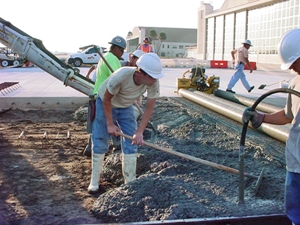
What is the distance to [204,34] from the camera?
50.8 m

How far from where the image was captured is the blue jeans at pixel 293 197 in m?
2.64

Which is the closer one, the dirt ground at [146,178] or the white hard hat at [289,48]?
the white hard hat at [289,48]

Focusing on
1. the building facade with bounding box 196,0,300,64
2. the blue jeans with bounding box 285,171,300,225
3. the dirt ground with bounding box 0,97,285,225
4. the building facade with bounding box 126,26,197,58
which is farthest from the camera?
the building facade with bounding box 126,26,197,58

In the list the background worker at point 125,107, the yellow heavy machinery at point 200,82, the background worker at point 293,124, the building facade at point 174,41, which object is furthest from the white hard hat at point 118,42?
the building facade at point 174,41

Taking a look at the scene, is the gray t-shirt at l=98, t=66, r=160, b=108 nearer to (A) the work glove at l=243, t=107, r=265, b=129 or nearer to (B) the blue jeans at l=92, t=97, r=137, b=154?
(B) the blue jeans at l=92, t=97, r=137, b=154

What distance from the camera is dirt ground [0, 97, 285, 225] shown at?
11.2ft

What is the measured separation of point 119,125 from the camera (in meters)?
4.36

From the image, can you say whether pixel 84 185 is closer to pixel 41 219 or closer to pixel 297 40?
pixel 41 219

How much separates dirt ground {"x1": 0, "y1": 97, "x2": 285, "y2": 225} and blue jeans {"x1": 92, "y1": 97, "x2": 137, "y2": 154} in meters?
0.48

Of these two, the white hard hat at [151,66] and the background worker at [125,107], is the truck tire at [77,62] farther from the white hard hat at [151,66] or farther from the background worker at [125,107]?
the white hard hat at [151,66]

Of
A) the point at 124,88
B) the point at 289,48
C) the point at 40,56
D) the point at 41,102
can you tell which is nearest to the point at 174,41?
the point at 41,102

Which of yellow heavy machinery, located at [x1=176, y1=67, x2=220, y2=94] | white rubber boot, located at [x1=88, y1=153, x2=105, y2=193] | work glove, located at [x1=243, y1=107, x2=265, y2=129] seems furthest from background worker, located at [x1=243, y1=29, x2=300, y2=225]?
yellow heavy machinery, located at [x1=176, y1=67, x2=220, y2=94]

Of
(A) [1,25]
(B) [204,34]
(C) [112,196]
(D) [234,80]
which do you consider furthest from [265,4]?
(C) [112,196]

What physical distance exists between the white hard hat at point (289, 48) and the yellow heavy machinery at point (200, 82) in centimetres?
818
